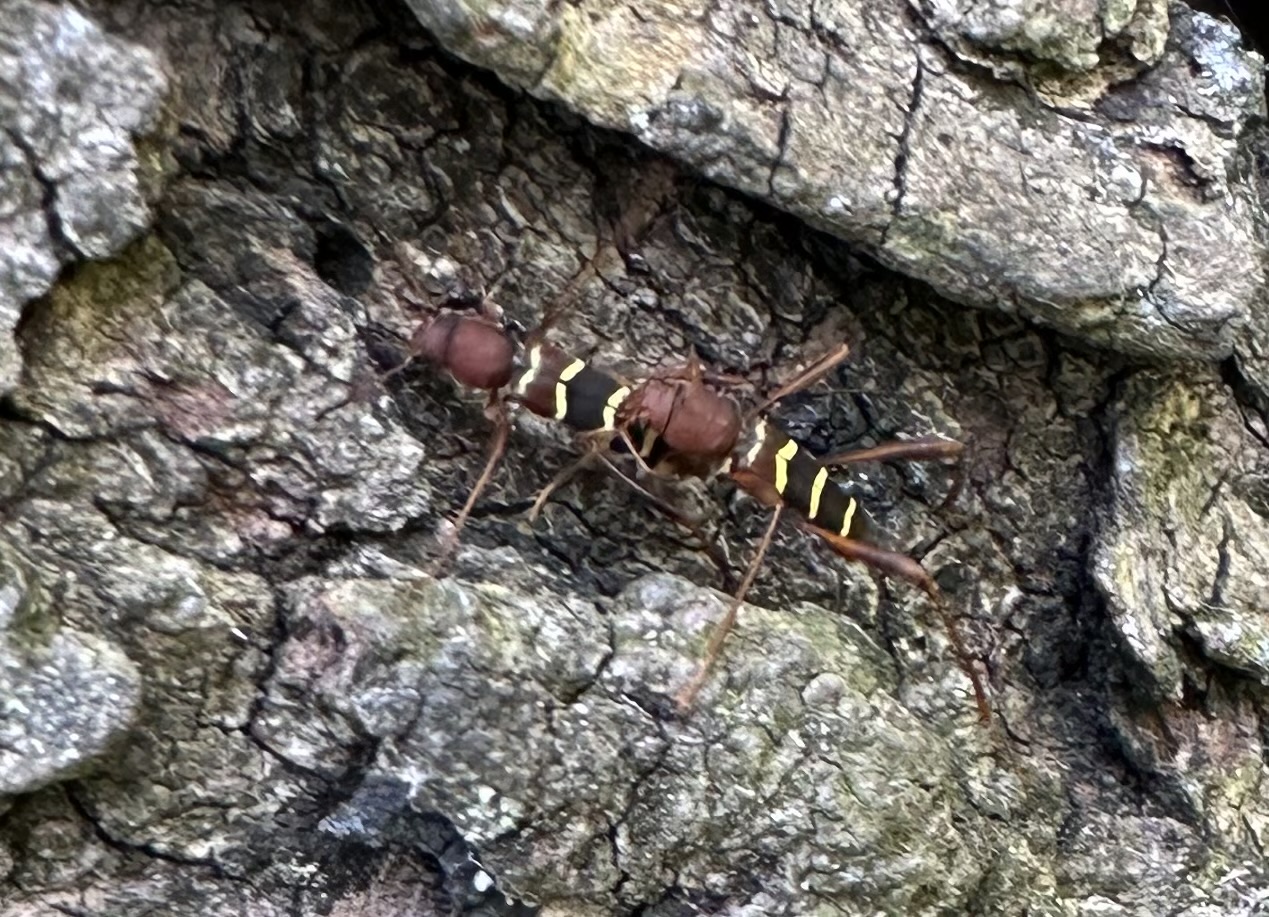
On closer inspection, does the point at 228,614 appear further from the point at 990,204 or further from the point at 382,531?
the point at 990,204

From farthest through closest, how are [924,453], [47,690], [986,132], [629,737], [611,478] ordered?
[924,453] < [611,478] < [986,132] < [629,737] < [47,690]

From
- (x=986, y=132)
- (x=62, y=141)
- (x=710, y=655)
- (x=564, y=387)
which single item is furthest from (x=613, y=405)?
(x=62, y=141)

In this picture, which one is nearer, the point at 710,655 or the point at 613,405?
the point at 710,655

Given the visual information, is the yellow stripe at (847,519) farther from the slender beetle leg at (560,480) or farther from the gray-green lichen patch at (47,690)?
the gray-green lichen patch at (47,690)

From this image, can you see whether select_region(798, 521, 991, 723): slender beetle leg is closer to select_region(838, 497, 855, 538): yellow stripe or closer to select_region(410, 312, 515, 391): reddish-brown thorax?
select_region(838, 497, 855, 538): yellow stripe

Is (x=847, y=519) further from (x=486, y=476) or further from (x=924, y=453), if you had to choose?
(x=486, y=476)

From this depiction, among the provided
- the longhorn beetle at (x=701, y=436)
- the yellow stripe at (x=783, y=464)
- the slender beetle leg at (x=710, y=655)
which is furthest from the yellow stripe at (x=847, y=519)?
the slender beetle leg at (x=710, y=655)

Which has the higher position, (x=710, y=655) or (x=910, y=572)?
(x=910, y=572)

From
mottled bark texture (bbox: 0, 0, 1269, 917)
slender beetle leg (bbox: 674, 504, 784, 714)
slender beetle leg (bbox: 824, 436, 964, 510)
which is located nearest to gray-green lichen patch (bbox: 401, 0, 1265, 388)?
mottled bark texture (bbox: 0, 0, 1269, 917)
